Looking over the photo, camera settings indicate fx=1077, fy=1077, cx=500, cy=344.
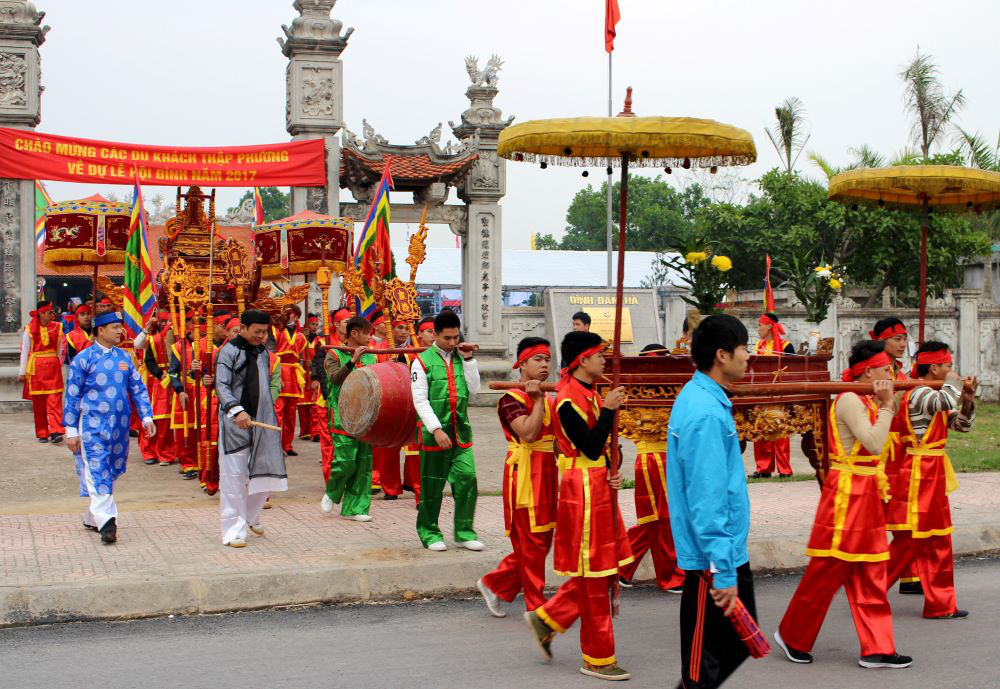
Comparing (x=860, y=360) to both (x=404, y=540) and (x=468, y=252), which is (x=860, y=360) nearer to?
(x=404, y=540)

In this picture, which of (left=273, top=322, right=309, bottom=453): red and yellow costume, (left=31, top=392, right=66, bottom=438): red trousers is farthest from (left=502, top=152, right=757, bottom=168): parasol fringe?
(left=31, top=392, right=66, bottom=438): red trousers

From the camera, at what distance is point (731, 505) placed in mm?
4070

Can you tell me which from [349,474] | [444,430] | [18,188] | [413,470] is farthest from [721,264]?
[18,188]

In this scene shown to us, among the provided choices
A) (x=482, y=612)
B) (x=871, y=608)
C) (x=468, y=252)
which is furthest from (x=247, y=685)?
(x=468, y=252)

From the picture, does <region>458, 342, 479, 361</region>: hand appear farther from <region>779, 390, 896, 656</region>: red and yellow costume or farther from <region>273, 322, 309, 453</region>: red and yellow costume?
<region>273, 322, 309, 453</region>: red and yellow costume

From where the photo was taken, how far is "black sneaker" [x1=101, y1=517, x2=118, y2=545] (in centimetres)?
727

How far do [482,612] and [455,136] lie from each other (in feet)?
49.1

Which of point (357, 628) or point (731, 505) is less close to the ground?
point (731, 505)

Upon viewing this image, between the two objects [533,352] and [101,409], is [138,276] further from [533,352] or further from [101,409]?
[533,352]

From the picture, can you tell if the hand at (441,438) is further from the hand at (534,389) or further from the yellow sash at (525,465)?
the hand at (534,389)

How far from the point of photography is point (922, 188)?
25.5ft

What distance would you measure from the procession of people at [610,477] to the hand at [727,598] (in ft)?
0.05

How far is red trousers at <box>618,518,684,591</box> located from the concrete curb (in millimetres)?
449

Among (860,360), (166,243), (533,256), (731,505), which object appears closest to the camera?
(731,505)
